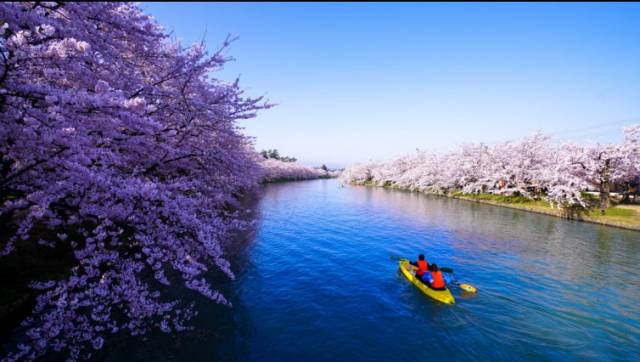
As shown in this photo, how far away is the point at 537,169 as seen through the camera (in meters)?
46.3

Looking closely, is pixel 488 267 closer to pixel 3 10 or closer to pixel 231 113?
pixel 231 113

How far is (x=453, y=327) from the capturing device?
11.2 m

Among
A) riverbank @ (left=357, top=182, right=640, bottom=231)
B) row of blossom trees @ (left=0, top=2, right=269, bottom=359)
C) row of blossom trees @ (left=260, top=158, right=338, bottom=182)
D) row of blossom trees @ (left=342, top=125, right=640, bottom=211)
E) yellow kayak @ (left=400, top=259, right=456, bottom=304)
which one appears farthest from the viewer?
row of blossom trees @ (left=260, top=158, right=338, bottom=182)

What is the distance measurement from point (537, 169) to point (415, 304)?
1808 inches

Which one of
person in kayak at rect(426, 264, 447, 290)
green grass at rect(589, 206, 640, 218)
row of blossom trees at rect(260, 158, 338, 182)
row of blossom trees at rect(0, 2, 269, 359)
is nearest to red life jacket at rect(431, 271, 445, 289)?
person in kayak at rect(426, 264, 447, 290)

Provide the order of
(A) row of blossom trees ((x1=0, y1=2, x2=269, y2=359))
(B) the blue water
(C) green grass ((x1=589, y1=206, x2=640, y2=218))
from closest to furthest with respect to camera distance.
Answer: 1. (A) row of blossom trees ((x1=0, y1=2, x2=269, y2=359))
2. (B) the blue water
3. (C) green grass ((x1=589, y1=206, x2=640, y2=218))

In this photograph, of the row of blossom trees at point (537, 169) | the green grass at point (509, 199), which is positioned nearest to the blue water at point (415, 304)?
the row of blossom trees at point (537, 169)

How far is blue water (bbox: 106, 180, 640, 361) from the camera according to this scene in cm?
973

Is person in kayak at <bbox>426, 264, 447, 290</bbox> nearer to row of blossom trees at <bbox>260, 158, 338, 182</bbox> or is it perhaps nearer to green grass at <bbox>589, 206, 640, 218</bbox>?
green grass at <bbox>589, 206, 640, 218</bbox>

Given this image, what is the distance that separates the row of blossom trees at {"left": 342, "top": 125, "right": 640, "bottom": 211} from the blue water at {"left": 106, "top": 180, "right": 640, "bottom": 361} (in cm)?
1496

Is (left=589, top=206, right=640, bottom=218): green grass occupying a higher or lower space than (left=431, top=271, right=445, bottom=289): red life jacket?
higher

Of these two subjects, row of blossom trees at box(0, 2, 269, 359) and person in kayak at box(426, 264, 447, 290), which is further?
person in kayak at box(426, 264, 447, 290)

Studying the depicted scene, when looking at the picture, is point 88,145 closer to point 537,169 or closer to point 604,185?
point 604,185

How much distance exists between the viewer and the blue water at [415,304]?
9727mm
